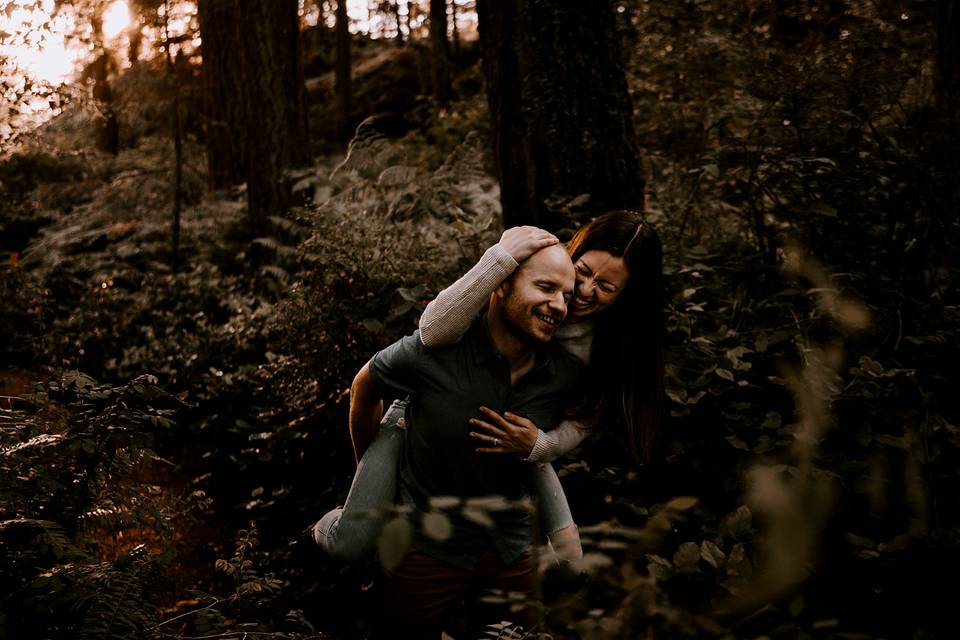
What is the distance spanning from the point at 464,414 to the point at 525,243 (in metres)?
0.58

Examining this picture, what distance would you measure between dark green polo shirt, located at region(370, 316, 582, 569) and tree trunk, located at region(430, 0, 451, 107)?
47.1ft

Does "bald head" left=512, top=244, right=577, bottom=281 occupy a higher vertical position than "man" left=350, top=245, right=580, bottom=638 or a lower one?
higher

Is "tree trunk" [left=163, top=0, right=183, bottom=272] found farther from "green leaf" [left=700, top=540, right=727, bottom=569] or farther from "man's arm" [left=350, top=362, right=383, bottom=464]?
"green leaf" [left=700, top=540, right=727, bottom=569]

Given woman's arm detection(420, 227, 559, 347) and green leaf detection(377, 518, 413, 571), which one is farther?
woman's arm detection(420, 227, 559, 347)

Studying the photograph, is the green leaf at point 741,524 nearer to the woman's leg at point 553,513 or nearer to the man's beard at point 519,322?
the woman's leg at point 553,513

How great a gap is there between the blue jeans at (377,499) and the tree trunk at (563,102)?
188cm

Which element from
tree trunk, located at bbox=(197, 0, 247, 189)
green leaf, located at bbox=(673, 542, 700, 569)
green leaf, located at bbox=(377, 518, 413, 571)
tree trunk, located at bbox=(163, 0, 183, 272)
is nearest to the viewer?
green leaf, located at bbox=(377, 518, 413, 571)

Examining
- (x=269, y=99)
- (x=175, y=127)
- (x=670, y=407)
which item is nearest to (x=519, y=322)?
(x=670, y=407)

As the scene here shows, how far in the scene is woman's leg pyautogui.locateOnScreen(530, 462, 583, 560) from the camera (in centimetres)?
215

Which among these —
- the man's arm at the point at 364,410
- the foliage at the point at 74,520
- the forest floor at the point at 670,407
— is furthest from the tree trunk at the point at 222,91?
the man's arm at the point at 364,410

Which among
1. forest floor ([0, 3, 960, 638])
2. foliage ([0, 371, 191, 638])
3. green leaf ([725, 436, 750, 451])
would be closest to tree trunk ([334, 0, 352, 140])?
forest floor ([0, 3, 960, 638])

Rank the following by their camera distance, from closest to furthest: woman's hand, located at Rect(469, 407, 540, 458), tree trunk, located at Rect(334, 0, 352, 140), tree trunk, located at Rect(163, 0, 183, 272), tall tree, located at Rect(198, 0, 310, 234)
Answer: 1. woman's hand, located at Rect(469, 407, 540, 458)
2. tall tree, located at Rect(198, 0, 310, 234)
3. tree trunk, located at Rect(163, 0, 183, 272)
4. tree trunk, located at Rect(334, 0, 352, 140)

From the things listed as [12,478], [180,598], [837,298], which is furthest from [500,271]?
[180,598]

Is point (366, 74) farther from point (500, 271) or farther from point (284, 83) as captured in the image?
point (500, 271)
